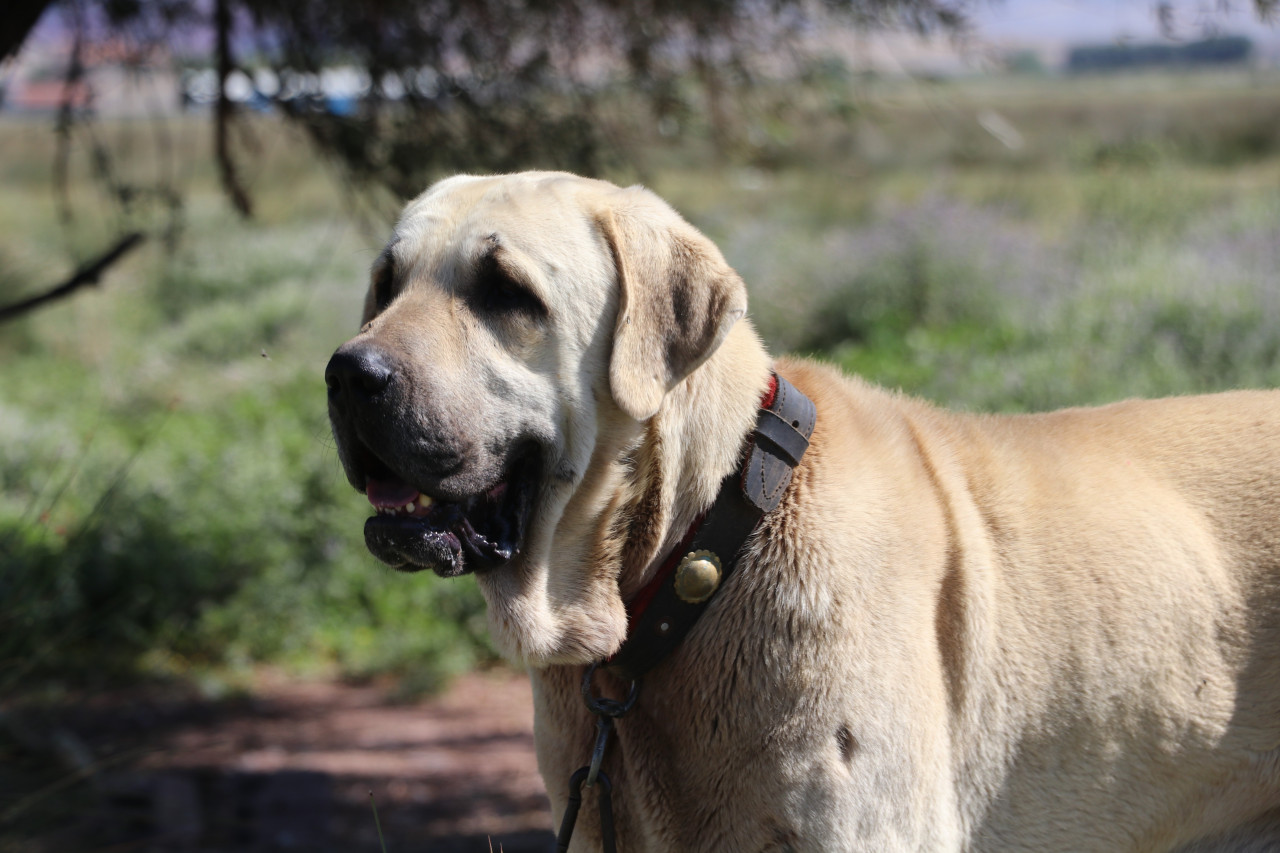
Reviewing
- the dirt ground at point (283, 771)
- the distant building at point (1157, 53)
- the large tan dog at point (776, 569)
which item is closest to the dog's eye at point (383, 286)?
the large tan dog at point (776, 569)

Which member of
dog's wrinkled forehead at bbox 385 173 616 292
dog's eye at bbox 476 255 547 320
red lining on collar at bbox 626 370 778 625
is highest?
dog's wrinkled forehead at bbox 385 173 616 292

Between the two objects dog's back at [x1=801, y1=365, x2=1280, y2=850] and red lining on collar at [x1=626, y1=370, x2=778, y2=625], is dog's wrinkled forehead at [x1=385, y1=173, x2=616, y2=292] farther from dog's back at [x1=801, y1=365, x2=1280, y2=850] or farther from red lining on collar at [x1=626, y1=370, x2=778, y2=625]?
dog's back at [x1=801, y1=365, x2=1280, y2=850]

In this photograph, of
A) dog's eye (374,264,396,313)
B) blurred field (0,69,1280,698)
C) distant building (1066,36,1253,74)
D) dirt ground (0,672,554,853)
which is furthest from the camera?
blurred field (0,69,1280,698)

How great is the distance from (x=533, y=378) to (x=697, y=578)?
1.85 feet

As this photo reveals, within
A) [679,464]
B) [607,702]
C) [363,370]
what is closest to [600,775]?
[607,702]

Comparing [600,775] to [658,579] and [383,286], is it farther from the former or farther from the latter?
[383,286]

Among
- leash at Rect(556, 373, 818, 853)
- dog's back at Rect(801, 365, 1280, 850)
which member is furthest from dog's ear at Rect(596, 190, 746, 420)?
dog's back at Rect(801, 365, 1280, 850)

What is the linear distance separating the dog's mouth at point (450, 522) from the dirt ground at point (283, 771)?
1.95 metres

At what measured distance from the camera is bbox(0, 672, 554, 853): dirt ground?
4316 millimetres

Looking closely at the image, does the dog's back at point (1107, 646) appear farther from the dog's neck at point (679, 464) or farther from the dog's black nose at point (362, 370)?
the dog's black nose at point (362, 370)

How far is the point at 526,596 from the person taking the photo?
247 cm

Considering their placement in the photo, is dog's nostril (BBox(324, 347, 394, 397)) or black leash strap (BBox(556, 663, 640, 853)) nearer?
dog's nostril (BBox(324, 347, 394, 397))

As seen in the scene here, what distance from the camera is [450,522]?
7.77 feet

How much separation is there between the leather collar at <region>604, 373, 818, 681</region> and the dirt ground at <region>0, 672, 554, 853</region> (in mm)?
2252
